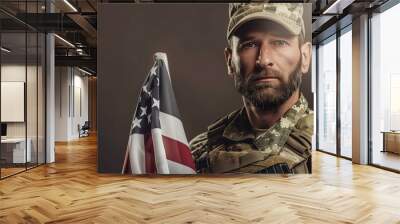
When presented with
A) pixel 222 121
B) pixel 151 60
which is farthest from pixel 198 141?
pixel 151 60

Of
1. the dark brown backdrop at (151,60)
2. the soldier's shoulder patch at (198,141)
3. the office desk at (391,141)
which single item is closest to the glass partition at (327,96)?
the office desk at (391,141)

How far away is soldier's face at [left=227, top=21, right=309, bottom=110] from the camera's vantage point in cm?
656

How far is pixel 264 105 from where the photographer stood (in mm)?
6621

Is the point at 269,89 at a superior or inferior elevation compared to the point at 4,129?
superior

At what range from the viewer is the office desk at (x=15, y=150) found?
7.06 meters

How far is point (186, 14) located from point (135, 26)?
915 mm

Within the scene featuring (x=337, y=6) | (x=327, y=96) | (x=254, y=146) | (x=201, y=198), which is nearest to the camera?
(x=201, y=198)

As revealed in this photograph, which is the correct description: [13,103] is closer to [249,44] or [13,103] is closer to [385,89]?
[249,44]

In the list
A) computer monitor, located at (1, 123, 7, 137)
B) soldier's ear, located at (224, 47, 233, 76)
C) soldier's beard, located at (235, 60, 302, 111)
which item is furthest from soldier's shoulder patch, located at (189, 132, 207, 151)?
computer monitor, located at (1, 123, 7, 137)

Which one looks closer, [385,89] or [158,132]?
[158,132]

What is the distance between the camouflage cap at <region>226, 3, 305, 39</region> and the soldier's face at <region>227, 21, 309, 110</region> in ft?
0.36

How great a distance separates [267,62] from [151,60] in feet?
6.54

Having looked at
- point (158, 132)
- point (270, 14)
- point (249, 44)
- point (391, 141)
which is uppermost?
point (270, 14)

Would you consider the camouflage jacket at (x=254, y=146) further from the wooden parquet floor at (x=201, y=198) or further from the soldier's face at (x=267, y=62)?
the soldier's face at (x=267, y=62)
